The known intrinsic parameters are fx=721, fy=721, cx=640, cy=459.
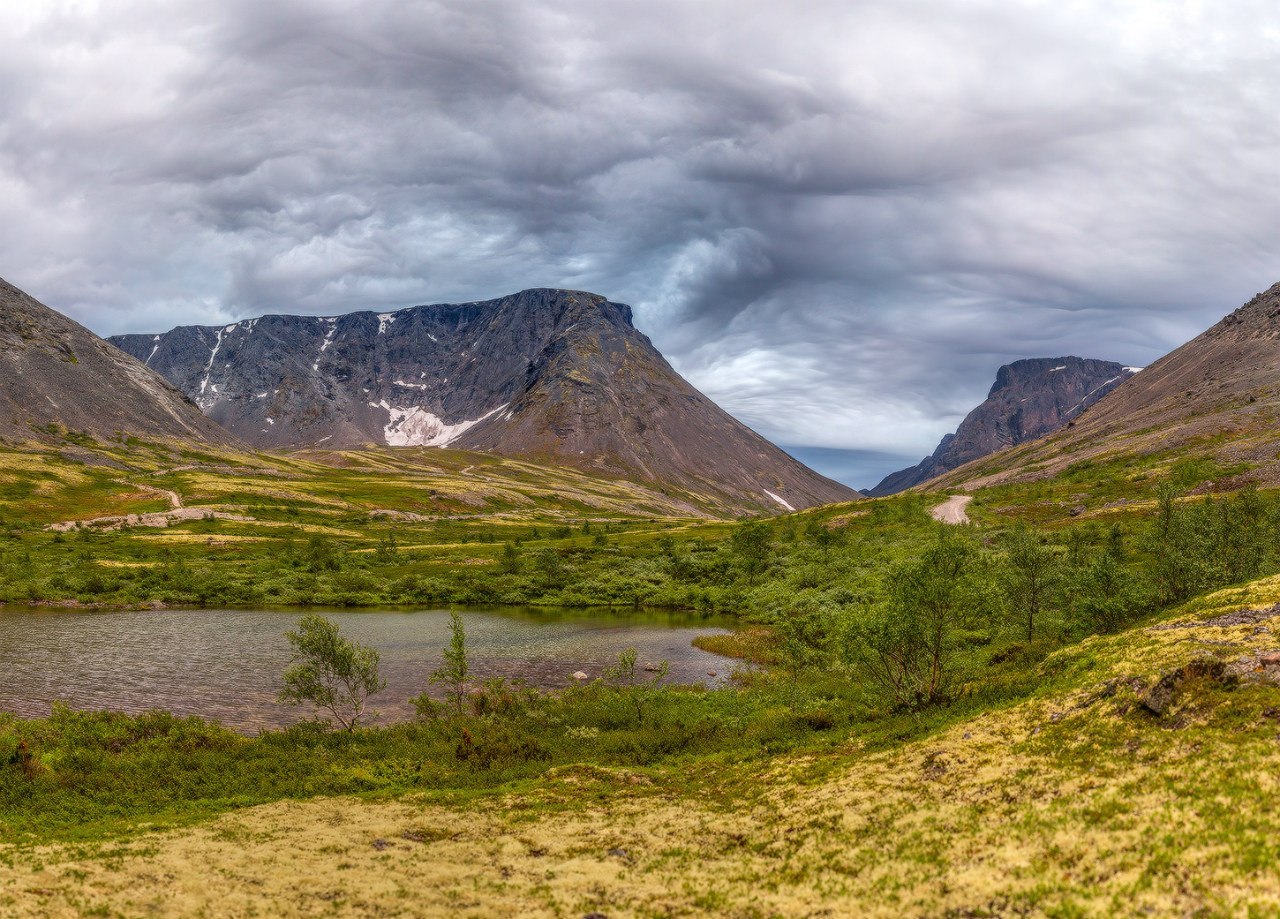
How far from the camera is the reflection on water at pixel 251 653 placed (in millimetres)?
62531

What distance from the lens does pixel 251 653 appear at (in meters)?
82.3

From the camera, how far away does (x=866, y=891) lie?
21.8 metres

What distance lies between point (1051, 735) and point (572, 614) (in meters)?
97.7

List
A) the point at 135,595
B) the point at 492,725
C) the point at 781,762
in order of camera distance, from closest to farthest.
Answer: the point at 781,762, the point at 492,725, the point at 135,595

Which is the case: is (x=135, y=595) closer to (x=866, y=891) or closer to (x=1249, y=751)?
(x=866, y=891)

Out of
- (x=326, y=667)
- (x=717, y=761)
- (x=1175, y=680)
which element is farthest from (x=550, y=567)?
(x=1175, y=680)

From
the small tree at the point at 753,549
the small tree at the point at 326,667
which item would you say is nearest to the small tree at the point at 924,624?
the small tree at the point at 326,667

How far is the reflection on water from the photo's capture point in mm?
62531

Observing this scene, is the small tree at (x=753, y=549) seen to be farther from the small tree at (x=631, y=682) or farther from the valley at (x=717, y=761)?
the small tree at (x=631, y=682)

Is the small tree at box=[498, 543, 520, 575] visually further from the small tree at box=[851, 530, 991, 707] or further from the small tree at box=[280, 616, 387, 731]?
the small tree at box=[851, 530, 991, 707]

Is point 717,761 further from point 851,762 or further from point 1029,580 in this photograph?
point 1029,580

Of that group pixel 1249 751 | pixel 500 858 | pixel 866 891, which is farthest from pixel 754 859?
pixel 1249 751

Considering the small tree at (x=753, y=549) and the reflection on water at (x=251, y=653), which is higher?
the small tree at (x=753, y=549)

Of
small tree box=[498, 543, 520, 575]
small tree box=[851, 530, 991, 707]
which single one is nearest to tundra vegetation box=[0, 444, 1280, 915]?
small tree box=[851, 530, 991, 707]
